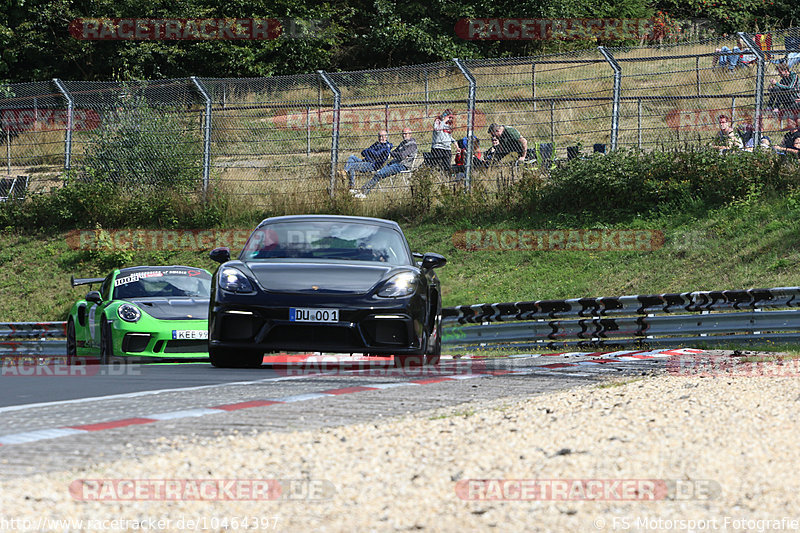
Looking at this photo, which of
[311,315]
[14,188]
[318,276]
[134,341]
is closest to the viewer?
[311,315]

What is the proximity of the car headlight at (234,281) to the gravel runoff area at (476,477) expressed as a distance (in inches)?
128

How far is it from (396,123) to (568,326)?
32.5ft

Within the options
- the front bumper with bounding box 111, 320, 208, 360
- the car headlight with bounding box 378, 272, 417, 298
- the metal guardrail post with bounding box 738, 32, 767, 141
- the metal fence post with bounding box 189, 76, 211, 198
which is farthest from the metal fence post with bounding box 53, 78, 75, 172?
the car headlight with bounding box 378, 272, 417, 298

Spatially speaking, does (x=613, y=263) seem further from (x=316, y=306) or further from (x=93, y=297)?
(x=316, y=306)

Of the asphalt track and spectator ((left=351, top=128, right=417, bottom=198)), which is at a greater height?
spectator ((left=351, top=128, right=417, bottom=198))

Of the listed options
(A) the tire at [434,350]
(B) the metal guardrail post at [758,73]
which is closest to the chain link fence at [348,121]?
(B) the metal guardrail post at [758,73]

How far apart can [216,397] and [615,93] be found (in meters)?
13.8

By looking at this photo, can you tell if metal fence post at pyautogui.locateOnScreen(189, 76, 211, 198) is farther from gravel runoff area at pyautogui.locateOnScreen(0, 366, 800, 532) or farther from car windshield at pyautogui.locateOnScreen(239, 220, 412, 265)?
gravel runoff area at pyautogui.locateOnScreen(0, 366, 800, 532)

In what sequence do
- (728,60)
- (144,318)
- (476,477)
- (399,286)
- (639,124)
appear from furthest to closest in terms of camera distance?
(639,124) → (728,60) → (144,318) → (399,286) → (476,477)

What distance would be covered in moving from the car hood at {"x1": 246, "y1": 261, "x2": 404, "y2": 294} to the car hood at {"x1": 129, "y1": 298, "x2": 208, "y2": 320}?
95.4 inches

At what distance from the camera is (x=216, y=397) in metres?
7.61

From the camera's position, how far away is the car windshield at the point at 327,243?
1020 cm

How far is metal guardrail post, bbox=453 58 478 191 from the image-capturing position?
66.9 ft

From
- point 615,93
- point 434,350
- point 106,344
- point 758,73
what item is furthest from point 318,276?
point 615,93
